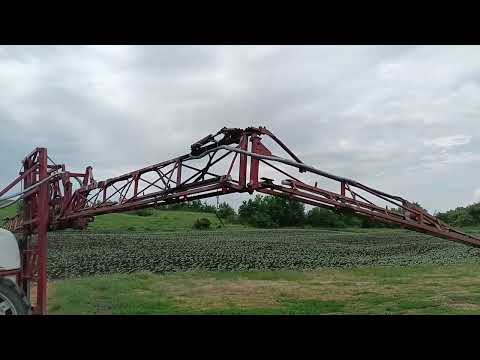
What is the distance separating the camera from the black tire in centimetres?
547

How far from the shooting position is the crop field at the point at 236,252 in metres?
20.2

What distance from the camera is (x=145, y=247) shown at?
25641 millimetres

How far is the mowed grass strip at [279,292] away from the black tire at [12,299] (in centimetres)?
626

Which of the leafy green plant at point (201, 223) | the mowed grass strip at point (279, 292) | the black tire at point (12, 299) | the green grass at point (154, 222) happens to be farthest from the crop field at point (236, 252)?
the black tire at point (12, 299)

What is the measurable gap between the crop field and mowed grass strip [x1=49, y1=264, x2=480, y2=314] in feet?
5.44

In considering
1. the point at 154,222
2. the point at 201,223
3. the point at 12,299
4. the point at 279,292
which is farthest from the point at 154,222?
the point at 12,299

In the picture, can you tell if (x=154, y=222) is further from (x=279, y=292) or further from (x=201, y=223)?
(x=279, y=292)

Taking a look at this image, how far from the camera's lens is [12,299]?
5531 mm

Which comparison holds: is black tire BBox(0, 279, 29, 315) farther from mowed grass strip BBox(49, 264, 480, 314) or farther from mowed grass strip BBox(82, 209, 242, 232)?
mowed grass strip BBox(82, 209, 242, 232)

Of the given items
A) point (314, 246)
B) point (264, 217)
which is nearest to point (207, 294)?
point (314, 246)

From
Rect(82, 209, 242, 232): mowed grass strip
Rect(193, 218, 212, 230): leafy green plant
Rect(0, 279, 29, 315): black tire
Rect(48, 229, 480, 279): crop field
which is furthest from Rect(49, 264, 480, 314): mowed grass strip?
Rect(193, 218, 212, 230): leafy green plant

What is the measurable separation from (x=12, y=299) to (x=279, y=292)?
10.5 metres
